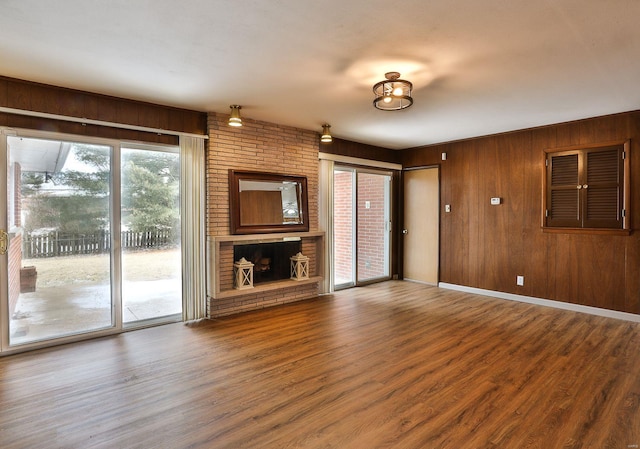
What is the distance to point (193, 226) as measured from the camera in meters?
4.41

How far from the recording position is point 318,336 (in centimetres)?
379

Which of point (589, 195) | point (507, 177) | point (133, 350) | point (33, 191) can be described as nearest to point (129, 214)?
point (33, 191)

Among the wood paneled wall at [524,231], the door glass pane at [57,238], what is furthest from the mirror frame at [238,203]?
the wood paneled wall at [524,231]

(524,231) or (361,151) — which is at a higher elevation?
(361,151)

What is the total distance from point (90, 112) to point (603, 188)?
603cm

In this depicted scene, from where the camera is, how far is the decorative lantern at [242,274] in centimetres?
462

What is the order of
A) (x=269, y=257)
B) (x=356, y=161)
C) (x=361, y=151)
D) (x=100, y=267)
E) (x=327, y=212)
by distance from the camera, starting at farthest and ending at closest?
(x=361, y=151)
(x=356, y=161)
(x=327, y=212)
(x=269, y=257)
(x=100, y=267)

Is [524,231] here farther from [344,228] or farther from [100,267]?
[100,267]

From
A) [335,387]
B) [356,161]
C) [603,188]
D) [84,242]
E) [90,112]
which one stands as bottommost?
[335,387]

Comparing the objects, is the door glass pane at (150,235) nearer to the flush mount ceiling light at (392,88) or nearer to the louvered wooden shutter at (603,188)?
the flush mount ceiling light at (392,88)

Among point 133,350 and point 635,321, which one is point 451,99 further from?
point 133,350

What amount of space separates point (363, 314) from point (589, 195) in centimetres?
329

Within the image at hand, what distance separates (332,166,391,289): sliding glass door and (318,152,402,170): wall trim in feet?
0.43

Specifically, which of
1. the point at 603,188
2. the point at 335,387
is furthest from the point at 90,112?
the point at 603,188
